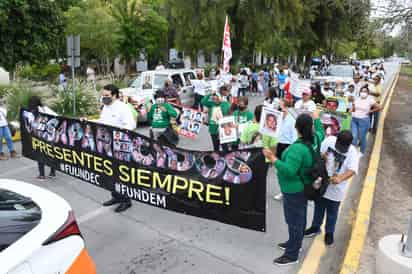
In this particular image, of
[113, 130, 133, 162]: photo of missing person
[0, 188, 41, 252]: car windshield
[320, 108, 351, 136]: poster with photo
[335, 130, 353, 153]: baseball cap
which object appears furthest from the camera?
[320, 108, 351, 136]: poster with photo

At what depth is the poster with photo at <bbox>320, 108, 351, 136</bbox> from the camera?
23.7 ft

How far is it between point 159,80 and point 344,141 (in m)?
9.97

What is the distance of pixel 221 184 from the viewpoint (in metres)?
4.46

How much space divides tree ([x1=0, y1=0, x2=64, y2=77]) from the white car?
16.9 metres

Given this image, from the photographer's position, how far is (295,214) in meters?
4.02

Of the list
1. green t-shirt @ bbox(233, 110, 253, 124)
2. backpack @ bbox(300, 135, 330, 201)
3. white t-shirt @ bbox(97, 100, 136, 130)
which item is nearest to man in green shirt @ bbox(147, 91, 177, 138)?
green t-shirt @ bbox(233, 110, 253, 124)

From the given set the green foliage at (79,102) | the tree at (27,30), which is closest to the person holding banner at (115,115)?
the green foliage at (79,102)

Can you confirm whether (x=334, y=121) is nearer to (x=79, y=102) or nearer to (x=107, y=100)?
(x=107, y=100)

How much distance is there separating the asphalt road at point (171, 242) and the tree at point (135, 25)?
21339 millimetres

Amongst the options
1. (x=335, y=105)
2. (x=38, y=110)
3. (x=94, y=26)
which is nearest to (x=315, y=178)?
(x=335, y=105)

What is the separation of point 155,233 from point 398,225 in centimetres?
329

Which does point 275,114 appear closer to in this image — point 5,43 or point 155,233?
point 155,233

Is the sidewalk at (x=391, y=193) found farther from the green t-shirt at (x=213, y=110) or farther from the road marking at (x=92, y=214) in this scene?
the road marking at (x=92, y=214)

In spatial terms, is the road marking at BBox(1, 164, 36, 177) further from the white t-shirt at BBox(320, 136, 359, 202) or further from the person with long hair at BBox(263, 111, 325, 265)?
the white t-shirt at BBox(320, 136, 359, 202)
